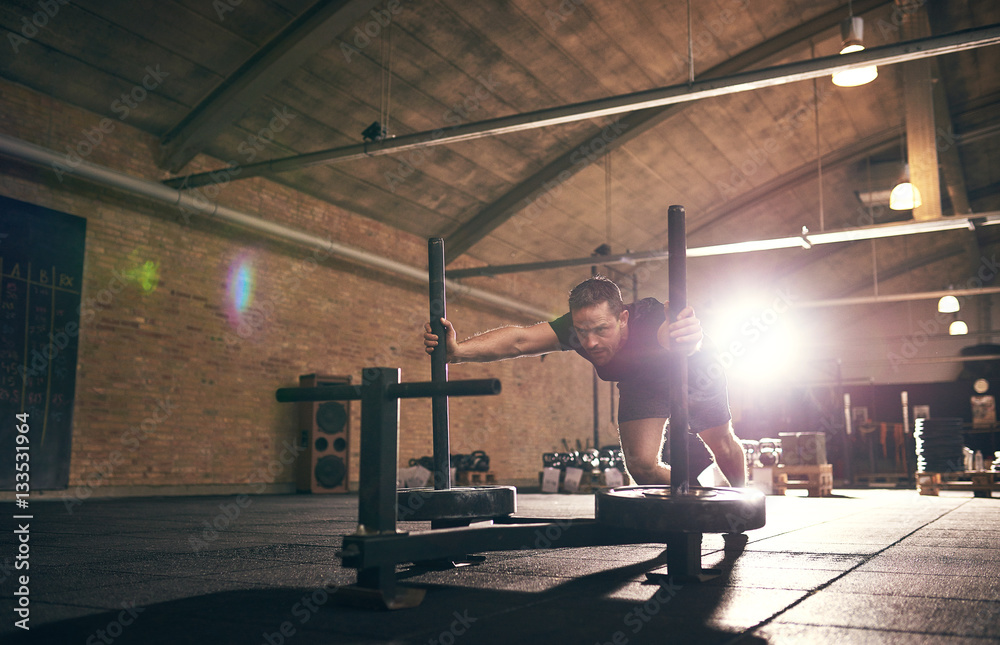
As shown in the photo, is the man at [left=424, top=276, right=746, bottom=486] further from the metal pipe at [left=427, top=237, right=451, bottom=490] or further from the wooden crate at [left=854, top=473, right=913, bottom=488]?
the wooden crate at [left=854, top=473, right=913, bottom=488]

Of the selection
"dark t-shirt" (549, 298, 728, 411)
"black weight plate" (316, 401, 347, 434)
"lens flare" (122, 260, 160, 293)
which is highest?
"lens flare" (122, 260, 160, 293)

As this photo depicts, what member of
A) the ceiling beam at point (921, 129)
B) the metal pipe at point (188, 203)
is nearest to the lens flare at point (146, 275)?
the metal pipe at point (188, 203)

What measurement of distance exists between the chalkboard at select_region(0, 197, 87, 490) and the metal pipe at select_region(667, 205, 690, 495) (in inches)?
270

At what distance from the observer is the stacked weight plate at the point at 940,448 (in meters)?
10.1

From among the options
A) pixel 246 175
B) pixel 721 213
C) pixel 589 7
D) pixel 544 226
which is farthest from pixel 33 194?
pixel 721 213

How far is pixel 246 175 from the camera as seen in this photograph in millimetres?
8852

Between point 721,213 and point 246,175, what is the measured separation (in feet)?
33.0

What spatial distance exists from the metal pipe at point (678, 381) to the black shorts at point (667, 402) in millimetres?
893

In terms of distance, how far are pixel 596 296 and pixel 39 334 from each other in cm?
662

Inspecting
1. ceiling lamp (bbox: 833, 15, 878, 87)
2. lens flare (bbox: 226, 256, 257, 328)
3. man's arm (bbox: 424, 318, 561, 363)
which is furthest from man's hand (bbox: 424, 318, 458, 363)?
lens flare (bbox: 226, 256, 257, 328)

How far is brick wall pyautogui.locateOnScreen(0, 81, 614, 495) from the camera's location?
775 cm

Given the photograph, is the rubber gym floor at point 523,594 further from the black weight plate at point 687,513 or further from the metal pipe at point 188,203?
the metal pipe at point 188,203

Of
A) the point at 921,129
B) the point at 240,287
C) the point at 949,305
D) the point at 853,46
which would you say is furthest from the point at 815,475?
the point at 240,287

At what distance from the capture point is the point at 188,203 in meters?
8.47
